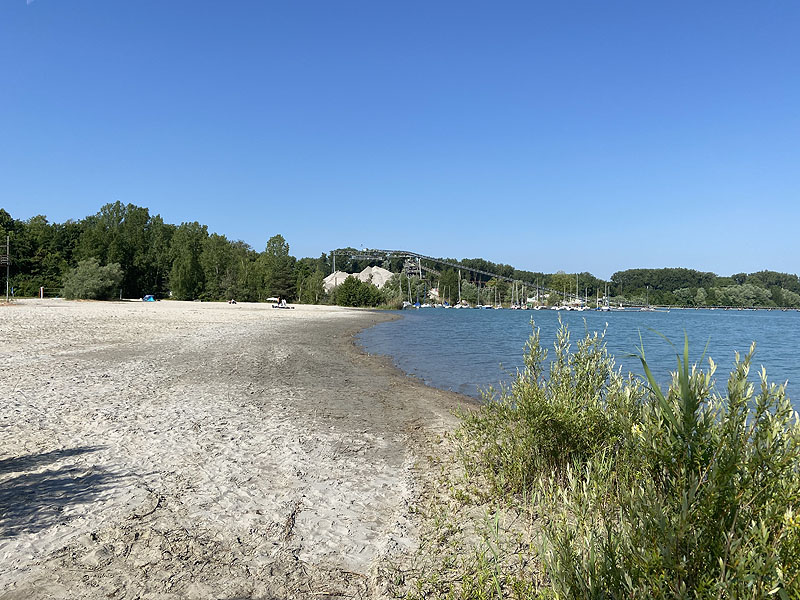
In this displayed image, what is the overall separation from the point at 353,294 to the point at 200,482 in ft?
358

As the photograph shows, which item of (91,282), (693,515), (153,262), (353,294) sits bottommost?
(693,515)

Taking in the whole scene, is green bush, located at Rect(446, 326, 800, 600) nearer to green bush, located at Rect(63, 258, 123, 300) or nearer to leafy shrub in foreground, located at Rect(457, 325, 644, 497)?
leafy shrub in foreground, located at Rect(457, 325, 644, 497)

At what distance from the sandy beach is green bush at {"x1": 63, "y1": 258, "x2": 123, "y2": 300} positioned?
69.1m

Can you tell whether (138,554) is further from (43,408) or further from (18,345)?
(18,345)

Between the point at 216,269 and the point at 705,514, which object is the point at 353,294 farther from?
the point at 705,514

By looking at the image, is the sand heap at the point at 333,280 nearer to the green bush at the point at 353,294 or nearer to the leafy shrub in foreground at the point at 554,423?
the green bush at the point at 353,294

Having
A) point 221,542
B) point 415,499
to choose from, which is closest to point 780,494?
point 415,499

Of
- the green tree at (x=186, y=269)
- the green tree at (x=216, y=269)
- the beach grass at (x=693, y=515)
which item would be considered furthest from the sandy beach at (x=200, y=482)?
the green tree at (x=216, y=269)

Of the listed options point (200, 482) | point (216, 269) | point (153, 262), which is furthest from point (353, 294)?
point (200, 482)

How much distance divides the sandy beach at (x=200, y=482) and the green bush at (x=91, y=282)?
69.1 metres

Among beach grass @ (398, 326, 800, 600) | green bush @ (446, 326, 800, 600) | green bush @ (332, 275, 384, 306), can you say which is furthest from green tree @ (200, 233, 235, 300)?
green bush @ (446, 326, 800, 600)

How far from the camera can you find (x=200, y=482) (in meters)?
6.48

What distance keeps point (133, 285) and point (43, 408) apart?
95127 mm

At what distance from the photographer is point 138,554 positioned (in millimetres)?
4629
